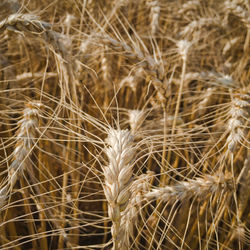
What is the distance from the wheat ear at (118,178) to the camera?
548mm

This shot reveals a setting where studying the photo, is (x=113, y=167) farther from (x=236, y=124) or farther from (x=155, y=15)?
(x=155, y=15)

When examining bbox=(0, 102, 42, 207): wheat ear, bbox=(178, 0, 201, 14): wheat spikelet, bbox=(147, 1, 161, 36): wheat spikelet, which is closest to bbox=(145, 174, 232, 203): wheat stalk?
bbox=(0, 102, 42, 207): wheat ear

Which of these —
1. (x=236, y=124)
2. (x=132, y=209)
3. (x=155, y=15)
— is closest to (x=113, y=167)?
(x=132, y=209)

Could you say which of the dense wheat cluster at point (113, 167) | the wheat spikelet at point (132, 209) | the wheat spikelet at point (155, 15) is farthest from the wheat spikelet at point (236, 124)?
the wheat spikelet at point (155, 15)

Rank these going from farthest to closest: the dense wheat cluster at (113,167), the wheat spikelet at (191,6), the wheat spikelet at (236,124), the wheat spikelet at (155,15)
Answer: the wheat spikelet at (191,6), the wheat spikelet at (155,15), the wheat spikelet at (236,124), the dense wheat cluster at (113,167)

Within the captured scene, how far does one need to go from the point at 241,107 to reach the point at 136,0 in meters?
1.14

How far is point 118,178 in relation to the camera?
0.56 meters

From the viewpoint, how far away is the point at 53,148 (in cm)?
103

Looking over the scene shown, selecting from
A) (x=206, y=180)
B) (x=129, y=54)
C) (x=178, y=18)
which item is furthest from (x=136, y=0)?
(x=206, y=180)

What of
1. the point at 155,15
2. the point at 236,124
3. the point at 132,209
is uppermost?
the point at 155,15

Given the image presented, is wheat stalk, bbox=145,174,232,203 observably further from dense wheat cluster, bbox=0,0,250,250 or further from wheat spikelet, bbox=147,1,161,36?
wheat spikelet, bbox=147,1,161,36

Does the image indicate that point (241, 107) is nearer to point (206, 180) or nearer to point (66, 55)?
point (206, 180)

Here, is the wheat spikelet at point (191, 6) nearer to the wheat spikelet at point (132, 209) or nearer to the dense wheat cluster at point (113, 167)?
the dense wheat cluster at point (113, 167)

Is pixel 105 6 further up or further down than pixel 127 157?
further up
